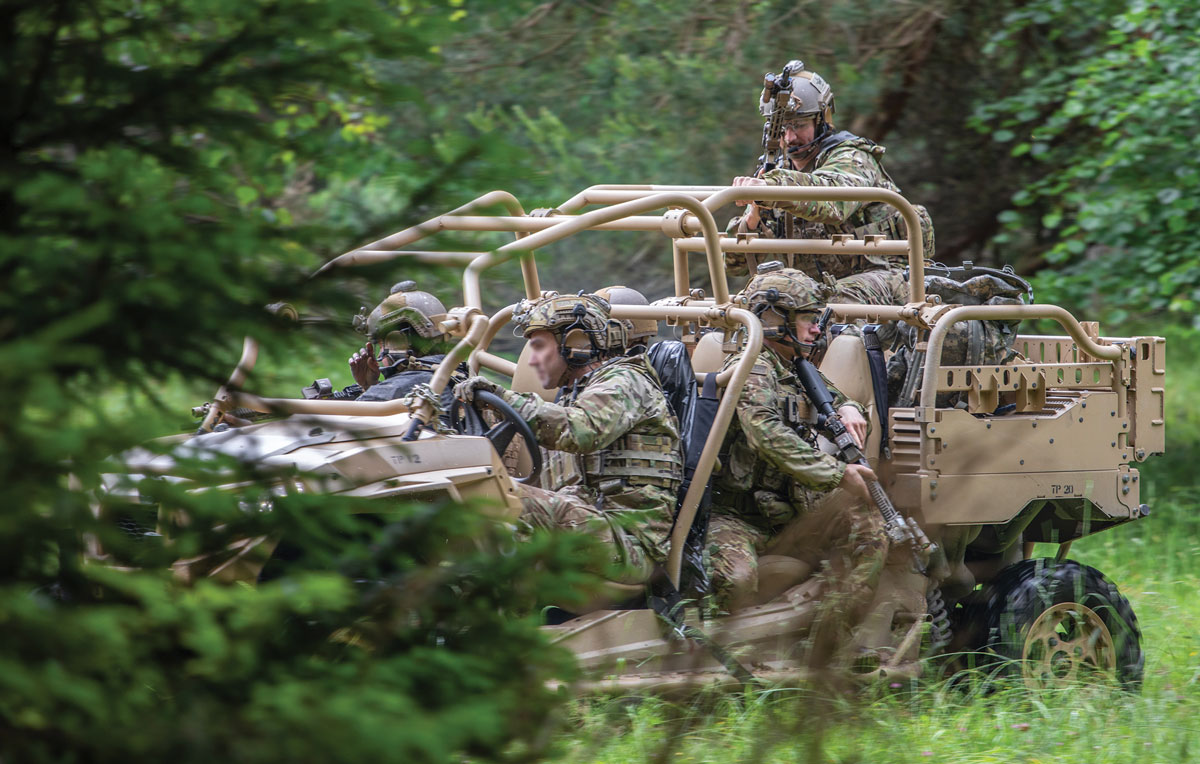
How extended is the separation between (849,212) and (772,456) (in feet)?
5.01

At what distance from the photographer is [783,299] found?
5.21 m

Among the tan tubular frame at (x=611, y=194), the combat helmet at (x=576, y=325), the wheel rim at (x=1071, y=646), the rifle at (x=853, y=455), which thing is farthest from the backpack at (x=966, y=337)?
the combat helmet at (x=576, y=325)

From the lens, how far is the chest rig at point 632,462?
15.7ft

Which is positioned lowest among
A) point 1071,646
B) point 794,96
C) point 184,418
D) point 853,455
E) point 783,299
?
point 1071,646

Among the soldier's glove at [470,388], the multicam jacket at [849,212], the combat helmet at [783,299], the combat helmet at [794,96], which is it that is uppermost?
the combat helmet at [794,96]

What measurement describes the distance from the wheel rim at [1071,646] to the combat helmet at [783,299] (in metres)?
1.43

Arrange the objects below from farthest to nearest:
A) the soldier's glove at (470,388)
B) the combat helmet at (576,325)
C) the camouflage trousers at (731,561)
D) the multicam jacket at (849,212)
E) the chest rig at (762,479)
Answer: the multicam jacket at (849,212) < the chest rig at (762,479) < the camouflage trousers at (731,561) < the combat helmet at (576,325) < the soldier's glove at (470,388)

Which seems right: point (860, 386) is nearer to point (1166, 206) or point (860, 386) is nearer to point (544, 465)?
point (544, 465)

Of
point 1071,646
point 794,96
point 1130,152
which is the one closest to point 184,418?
point 1071,646

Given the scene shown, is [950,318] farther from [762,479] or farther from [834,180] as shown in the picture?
[834,180]

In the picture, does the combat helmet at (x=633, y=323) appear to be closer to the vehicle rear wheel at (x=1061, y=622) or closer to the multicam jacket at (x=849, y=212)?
the multicam jacket at (x=849, y=212)

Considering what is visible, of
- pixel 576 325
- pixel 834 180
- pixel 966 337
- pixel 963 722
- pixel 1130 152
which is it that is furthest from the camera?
pixel 1130 152

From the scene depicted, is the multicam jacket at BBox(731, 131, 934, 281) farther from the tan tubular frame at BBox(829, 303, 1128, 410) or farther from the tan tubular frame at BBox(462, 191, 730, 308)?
the tan tubular frame at BBox(462, 191, 730, 308)

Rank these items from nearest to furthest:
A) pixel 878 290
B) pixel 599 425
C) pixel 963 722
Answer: pixel 599 425 < pixel 963 722 < pixel 878 290
